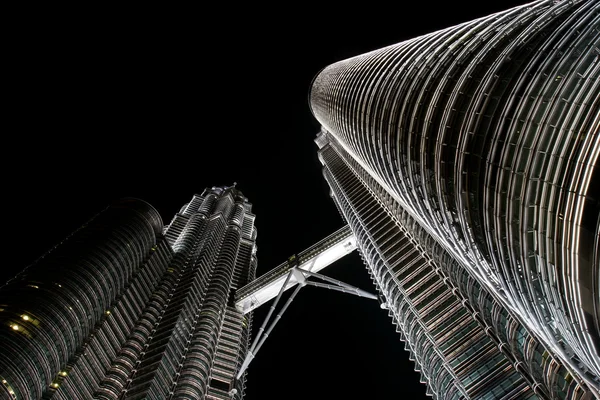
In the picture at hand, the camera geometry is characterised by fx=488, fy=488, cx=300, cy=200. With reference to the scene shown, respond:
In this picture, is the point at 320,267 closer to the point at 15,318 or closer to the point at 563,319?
the point at 15,318

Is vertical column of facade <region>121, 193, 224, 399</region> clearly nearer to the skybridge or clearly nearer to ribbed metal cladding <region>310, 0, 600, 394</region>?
the skybridge

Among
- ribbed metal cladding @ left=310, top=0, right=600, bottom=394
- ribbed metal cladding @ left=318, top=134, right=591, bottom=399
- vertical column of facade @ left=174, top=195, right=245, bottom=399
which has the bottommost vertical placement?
ribbed metal cladding @ left=318, top=134, right=591, bottom=399

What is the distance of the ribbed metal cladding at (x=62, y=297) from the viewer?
6247 cm

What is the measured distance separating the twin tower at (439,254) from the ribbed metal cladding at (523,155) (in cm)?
12

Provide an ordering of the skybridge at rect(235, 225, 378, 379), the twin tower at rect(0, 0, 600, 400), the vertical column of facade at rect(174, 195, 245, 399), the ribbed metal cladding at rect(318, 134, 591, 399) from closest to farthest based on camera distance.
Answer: the twin tower at rect(0, 0, 600, 400) < the ribbed metal cladding at rect(318, 134, 591, 399) < the vertical column of facade at rect(174, 195, 245, 399) < the skybridge at rect(235, 225, 378, 379)

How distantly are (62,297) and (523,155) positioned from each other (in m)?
69.4

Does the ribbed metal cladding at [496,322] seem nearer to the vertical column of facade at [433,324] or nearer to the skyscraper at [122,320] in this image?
the vertical column of facade at [433,324]

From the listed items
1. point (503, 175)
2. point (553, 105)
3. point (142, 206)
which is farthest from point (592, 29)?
point (142, 206)

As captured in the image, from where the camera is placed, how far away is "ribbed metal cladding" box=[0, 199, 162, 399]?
62.5 m

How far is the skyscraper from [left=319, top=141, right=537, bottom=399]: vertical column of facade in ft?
120

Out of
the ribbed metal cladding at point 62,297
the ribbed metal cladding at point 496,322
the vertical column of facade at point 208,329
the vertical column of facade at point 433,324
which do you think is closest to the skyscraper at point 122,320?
the ribbed metal cladding at point 62,297

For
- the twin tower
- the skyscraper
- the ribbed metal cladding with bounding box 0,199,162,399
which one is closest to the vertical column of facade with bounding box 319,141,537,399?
the twin tower

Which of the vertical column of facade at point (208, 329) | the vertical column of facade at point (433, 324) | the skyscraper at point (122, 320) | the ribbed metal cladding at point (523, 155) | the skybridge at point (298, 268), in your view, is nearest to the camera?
the ribbed metal cladding at point (523, 155)

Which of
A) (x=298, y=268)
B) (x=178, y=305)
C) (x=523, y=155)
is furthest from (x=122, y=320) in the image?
(x=523, y=155)
